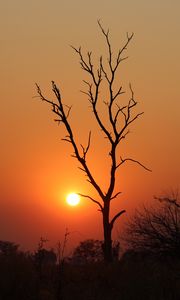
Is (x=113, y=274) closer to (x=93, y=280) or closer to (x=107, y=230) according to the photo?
(x=93, y=280)

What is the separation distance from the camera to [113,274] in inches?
751

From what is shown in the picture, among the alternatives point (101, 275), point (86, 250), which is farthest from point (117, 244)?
point (86, 250)

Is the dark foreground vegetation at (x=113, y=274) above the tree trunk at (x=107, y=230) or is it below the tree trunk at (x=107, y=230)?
below

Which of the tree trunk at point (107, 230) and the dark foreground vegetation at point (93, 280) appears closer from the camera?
the dark foreground vegetation at point (93, 280)

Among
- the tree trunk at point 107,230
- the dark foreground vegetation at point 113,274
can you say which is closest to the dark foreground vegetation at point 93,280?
the dark foreground vegetation at point 113,274

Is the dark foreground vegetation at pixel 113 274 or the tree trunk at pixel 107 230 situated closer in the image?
the dark foreground vegetation at pixel 113 274

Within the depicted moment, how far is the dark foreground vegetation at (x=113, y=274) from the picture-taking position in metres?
15.9

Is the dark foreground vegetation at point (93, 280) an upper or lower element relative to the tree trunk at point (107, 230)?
lower

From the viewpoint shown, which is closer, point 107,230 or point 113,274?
point 113,274

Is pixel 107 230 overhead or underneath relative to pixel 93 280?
overhead

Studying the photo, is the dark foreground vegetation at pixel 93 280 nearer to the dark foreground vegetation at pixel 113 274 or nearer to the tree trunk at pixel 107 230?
the dark foreground vegetation at pixel 113 274

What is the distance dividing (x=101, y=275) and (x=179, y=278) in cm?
274

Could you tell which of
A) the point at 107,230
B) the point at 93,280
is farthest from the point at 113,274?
the point at 107,230

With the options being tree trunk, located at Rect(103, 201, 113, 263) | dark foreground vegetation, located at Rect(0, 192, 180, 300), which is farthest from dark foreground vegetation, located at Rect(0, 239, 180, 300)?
tree trunk, located at Rect(103, 201, 113, 263)
